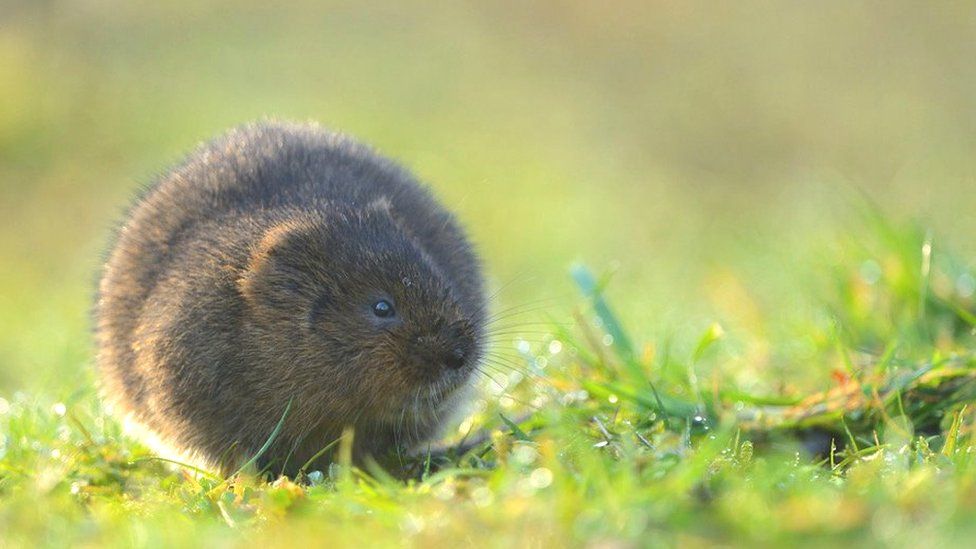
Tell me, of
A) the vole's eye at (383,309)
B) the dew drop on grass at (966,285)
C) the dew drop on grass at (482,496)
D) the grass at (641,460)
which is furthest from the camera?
the dew drop on grass at (966,285)

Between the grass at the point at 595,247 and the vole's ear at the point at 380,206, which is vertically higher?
the vole's ear at the point at 380,206

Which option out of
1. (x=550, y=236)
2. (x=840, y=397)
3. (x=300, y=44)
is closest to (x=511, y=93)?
(x=300, y=44)

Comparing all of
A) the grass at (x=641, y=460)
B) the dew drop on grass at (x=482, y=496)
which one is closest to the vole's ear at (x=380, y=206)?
the grass at (x=641, y=460)

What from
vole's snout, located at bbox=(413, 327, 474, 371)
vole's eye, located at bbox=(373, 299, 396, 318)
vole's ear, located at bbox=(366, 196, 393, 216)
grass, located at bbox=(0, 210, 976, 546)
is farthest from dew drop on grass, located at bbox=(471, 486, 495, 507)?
vole's ear, located at bbox=(366, 196, 393, 216)

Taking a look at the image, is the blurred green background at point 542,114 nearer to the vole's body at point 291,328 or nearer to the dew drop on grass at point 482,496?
the vole's body at point 291,328

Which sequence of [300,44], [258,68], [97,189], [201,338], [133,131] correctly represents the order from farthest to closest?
[300,44] → [258,68] → [133,131] → [97,189] → [201,338]

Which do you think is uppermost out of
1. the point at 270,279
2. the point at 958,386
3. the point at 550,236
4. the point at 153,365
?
the point at 270,279

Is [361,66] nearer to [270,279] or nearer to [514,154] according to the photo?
[514,154]
